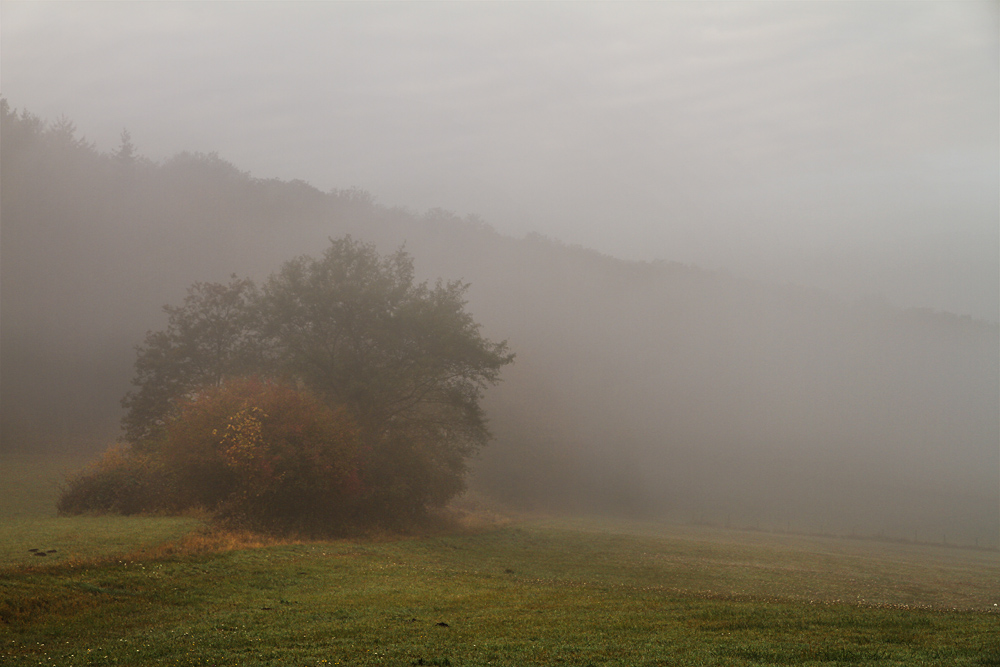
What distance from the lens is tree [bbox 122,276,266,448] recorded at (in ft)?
179

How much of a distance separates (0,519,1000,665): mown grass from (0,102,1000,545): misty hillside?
4760cm

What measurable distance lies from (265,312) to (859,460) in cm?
12191

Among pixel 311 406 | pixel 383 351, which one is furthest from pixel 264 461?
pixel 383 351

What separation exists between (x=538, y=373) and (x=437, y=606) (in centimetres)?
Result: 12678

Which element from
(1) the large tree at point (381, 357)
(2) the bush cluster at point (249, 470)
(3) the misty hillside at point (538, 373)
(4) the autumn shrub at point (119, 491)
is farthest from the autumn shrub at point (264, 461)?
(3) the misty hillside at point (538, 373)

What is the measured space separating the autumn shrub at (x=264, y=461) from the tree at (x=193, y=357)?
16.2 meters

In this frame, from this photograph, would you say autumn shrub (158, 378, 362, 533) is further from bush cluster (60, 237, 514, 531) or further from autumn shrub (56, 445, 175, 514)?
autumn shrub (56, 445, 175, 514)

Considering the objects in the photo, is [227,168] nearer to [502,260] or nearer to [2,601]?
[502,260]

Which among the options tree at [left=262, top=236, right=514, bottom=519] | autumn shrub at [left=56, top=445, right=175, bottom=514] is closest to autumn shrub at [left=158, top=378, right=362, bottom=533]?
autumn shrub at [left=56, top=445, right=175, bottom=514]

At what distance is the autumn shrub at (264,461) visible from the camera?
35.2 meters

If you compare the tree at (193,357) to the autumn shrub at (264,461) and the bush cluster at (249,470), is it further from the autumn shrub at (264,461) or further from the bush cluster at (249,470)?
the autumn shrub at (264,461)

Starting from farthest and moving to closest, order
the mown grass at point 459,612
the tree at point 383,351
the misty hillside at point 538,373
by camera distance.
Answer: the misty hillside at point 538,373 < the tree at point 383,351 < the mown grass at point 459,612

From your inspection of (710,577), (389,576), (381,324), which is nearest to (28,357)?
(381,324)

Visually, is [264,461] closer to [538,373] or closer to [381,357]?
[381,357]
